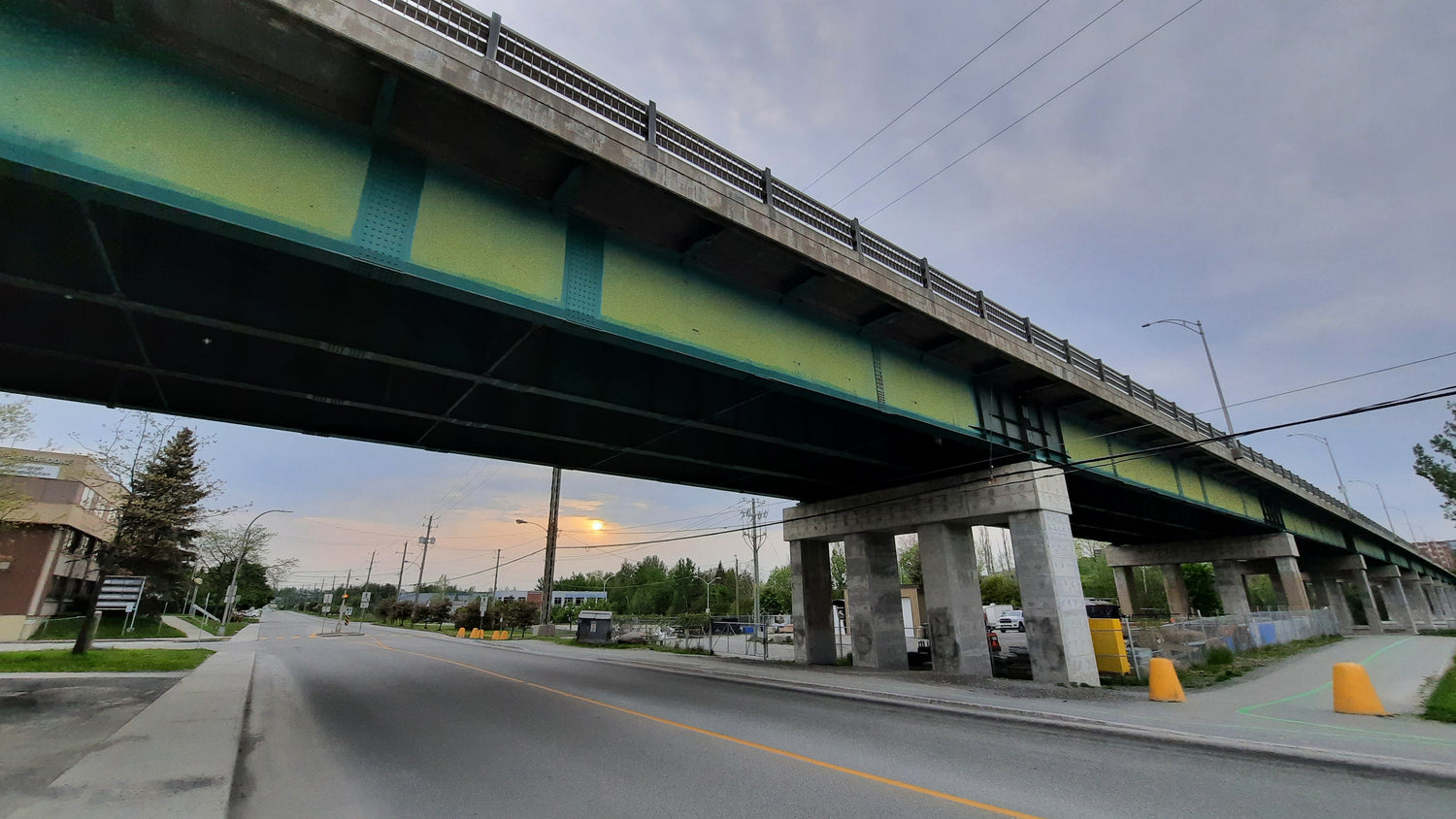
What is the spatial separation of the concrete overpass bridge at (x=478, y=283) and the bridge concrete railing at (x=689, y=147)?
5 cm

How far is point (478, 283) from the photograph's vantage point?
7.34m

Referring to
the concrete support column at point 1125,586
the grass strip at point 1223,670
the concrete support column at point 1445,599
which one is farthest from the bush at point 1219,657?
the concrete support column at point 1445,599

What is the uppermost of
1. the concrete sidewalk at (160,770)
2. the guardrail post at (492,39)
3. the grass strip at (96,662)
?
the guardrail post at (492,39)

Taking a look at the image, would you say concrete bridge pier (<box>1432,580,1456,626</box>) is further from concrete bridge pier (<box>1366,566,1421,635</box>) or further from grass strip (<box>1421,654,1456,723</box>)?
grass strip (<box>1421,654,1456,723</box>)

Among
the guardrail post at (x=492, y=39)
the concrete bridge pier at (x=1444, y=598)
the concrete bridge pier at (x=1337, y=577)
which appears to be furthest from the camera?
the concrete bridge pier at (x=1444, y=598)

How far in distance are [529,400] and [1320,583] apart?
2635 inches

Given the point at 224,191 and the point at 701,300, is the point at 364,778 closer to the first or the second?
the point at 224,191

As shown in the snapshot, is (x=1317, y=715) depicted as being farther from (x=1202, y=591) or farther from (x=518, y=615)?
(x=1202, y=591)

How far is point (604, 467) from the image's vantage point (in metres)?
17.8

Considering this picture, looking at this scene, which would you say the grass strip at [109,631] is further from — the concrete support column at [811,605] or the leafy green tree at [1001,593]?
the leafy green tree at [1001,593]

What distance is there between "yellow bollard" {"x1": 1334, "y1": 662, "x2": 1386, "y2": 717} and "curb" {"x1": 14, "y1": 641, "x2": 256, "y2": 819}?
51.1ft

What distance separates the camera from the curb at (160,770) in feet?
17.4

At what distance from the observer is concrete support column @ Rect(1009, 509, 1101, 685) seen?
1438cm

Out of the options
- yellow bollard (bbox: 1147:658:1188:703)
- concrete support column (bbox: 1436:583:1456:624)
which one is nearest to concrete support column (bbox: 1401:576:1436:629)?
concrete support column (bbox: 1436:583:1456:624)
